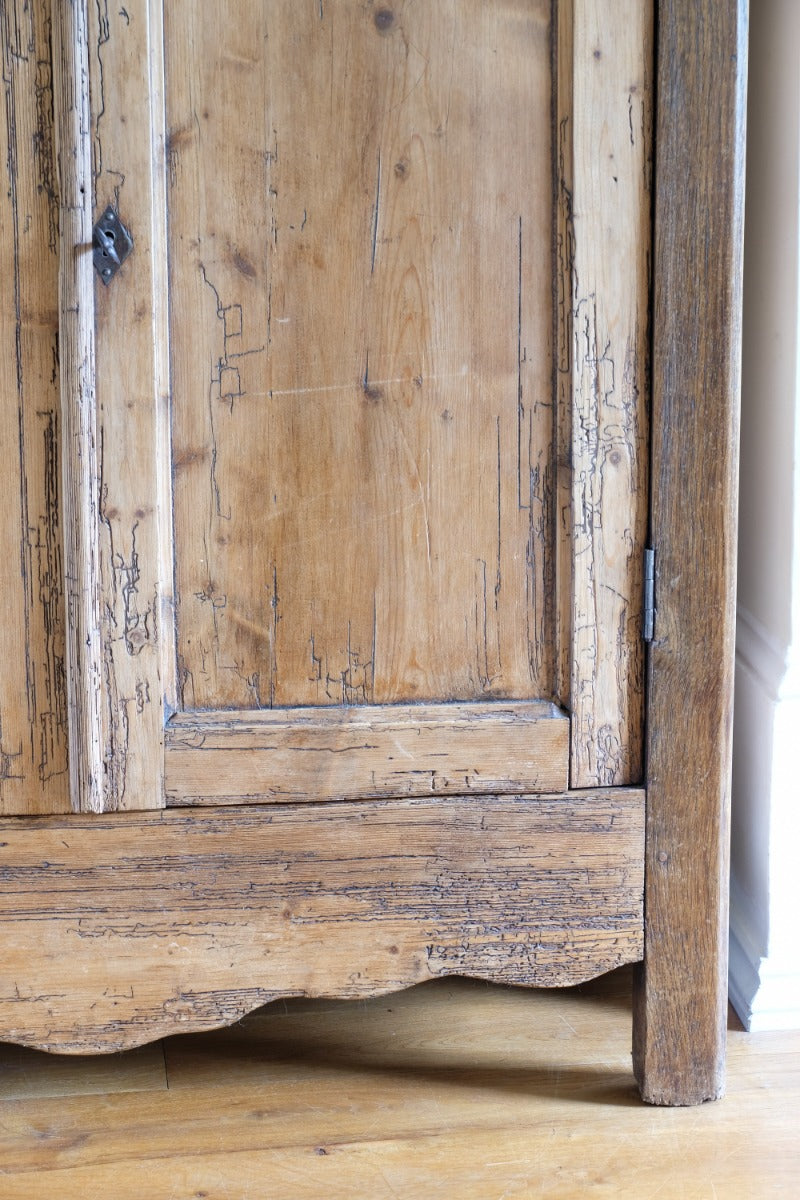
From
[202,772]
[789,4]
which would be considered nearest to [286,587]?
[202,772]

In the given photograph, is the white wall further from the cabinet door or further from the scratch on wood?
the scratch on wood

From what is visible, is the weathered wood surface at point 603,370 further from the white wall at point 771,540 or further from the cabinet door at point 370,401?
the white wall at point 771,540

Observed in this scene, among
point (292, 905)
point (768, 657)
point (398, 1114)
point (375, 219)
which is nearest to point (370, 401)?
point (375, 219)

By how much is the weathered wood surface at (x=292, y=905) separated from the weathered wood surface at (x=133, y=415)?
8 cm

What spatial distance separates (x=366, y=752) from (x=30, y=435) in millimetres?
444

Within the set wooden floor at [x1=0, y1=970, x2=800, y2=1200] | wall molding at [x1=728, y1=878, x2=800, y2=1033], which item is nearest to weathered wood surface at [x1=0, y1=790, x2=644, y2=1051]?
wooden floor at [x1=0, y1=970, x2=800, y2=1200]

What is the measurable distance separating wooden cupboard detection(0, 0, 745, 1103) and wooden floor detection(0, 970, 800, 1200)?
10cm

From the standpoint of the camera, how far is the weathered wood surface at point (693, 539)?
3.97ft

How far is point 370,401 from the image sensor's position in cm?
124

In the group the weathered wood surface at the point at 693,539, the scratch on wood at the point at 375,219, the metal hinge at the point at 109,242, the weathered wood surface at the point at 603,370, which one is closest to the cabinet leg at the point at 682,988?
the weathered wood surface at the point at 693,539

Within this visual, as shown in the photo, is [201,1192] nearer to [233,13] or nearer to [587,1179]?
[587,1179]

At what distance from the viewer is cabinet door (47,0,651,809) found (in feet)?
3.91

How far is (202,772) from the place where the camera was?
1.25 m

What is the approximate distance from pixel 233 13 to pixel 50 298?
312 mm
